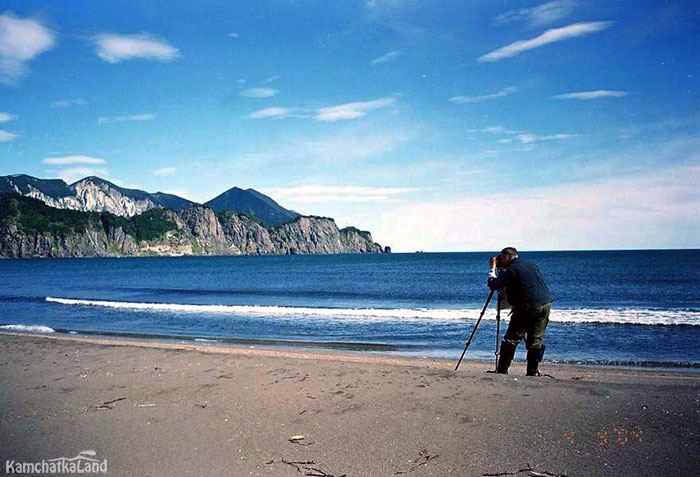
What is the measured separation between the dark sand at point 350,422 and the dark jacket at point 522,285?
1386mm

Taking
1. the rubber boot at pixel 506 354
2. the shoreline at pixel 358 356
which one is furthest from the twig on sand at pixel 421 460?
the shoreline at pixel 358 356

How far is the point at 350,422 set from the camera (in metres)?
6.10

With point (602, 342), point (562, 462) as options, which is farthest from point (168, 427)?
point (602, 342)

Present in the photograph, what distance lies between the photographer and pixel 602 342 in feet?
50.4

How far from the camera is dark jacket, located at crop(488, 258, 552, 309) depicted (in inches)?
312

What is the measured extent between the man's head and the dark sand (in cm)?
206

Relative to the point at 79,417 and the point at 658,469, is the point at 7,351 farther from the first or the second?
the point at 658,469

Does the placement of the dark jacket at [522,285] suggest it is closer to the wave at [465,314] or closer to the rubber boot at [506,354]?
the rubber boot at [506,354]

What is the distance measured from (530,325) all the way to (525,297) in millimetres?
516

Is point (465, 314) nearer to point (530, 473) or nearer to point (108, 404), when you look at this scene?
point (108, 404)

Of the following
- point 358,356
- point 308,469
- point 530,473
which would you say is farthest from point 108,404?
point 358,356

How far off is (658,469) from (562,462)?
0.85 metres

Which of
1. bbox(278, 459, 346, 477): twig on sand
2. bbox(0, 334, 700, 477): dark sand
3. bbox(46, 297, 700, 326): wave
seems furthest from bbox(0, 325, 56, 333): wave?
bbox(278, 459, 346, 477): twig on sand

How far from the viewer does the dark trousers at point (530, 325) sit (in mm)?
7945
